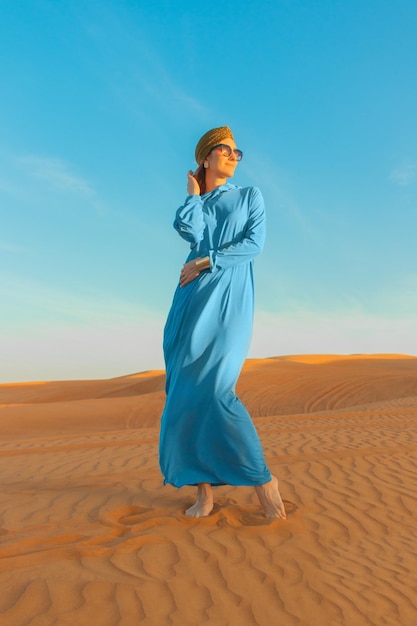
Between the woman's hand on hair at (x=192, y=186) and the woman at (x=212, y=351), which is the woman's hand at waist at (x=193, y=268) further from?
the woman's hand on hair at (x=192, y=186)

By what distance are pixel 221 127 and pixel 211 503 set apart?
2.91 m

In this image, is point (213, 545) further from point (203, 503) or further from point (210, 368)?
point (210, 368)

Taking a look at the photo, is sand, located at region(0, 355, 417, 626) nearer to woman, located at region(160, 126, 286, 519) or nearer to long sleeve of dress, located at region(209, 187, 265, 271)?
woman, located at region(160, 126, 286, 519)

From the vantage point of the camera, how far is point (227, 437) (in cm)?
390

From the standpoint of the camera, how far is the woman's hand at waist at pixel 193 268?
4098 millimetres

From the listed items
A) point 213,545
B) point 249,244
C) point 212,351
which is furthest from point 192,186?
point 213,545

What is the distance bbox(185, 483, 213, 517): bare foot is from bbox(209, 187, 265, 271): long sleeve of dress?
163 cm

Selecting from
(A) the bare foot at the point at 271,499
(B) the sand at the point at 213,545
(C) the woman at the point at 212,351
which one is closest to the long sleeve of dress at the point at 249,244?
(C) the woman at the point at 212,351

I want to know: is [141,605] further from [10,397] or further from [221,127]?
[10,397]

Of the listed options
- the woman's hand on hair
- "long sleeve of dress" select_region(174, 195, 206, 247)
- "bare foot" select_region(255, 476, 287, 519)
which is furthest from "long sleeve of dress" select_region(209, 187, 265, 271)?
"bare foot" select_region(255, 476, 287, 519)

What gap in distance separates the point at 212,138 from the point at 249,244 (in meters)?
Result: 0.95

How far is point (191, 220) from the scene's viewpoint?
4121 mm

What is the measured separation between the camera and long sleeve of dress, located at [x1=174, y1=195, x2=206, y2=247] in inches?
162

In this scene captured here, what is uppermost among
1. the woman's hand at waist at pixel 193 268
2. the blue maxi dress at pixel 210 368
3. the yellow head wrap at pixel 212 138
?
the yellow head wrap at pixel 212 138
